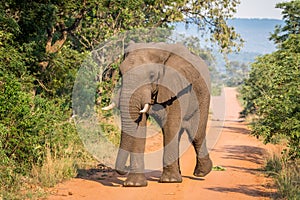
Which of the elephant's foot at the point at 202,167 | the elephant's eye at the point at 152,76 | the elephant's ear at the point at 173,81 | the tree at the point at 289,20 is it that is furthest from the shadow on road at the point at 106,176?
the tree at the point at 289,20

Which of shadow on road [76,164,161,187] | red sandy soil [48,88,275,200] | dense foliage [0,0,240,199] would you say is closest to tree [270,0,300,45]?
dense foliage [0,0,240,199]

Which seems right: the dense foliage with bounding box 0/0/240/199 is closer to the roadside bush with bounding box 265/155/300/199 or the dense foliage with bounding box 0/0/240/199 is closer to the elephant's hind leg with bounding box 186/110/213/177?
the elephant's hind leg with bounding box 186/110/213/177

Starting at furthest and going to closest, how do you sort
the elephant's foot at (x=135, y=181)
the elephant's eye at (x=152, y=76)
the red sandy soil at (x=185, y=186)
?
the elephant's eye at (x=152, y=76)
the elephant's foot at (x=135, y=181)
the red sandy soil at (x=185, y=186)

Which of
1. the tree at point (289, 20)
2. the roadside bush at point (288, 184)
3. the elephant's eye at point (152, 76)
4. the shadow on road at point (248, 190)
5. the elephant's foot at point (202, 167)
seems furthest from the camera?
the tree at point (289, 20)

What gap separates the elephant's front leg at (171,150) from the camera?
1147 centimetres

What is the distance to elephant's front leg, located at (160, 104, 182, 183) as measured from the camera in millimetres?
11469

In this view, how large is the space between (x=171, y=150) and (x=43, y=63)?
4148 millimetres

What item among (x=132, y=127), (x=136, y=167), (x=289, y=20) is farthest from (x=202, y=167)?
(x=289, y=20)

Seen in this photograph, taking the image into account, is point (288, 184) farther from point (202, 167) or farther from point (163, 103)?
point (163, 103)

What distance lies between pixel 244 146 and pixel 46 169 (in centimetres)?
1091

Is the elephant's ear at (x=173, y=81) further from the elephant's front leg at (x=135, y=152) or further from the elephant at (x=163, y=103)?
the elephant's front leg at (x=135, y=152)

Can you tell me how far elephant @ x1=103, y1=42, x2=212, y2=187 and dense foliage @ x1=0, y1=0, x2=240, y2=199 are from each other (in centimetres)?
162

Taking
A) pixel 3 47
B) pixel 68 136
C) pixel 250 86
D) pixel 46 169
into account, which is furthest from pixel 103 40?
pixel 250 86

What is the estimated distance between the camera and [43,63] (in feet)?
45.5
